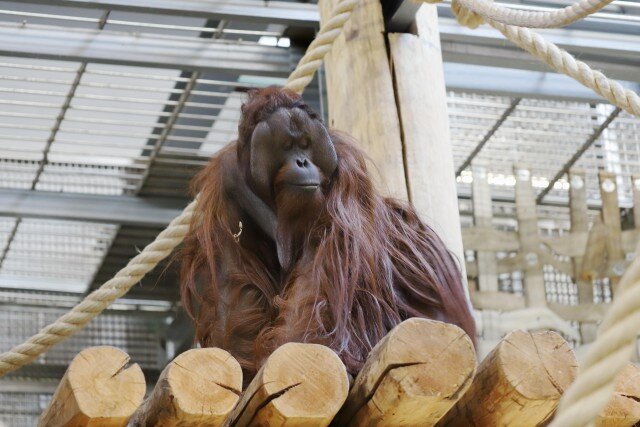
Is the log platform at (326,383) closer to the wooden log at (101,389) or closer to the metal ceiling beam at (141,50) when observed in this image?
the wooden log at (101,389)

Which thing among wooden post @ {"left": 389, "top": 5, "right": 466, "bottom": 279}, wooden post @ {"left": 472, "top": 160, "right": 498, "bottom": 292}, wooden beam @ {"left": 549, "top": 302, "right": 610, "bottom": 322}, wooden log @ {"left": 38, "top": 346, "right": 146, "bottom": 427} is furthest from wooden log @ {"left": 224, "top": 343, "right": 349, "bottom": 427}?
wooden beam @ {"left": 549, "top": 302, "right": 610, "bottom": 322}

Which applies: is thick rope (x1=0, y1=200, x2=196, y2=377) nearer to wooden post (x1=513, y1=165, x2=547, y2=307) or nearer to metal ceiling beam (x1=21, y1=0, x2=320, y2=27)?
metal ceiling beam (x1=21, y1=0, x2=320, y2=27)

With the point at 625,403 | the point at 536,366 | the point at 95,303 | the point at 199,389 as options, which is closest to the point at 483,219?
the point at 95,303

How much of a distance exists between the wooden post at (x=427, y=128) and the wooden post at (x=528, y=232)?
61.2 inches

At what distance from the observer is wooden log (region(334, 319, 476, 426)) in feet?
5.59

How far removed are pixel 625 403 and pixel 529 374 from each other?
229 mm

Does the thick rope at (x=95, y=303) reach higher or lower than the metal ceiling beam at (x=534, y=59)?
lower

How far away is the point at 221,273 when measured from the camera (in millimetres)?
2531

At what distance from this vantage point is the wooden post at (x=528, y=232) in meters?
4.78

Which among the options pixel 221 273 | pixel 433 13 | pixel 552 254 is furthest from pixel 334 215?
pixel 552 254

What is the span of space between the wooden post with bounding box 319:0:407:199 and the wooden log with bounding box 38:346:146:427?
1276mm

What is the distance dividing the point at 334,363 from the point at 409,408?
0.12 m

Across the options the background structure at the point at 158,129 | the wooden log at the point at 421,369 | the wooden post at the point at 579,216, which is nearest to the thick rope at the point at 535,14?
the background structure at the point at 158,129

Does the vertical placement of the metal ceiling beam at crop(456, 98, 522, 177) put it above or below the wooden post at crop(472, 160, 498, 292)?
above
